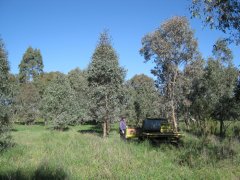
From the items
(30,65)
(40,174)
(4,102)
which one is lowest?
(40,174)

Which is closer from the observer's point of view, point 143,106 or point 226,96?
point 226,96

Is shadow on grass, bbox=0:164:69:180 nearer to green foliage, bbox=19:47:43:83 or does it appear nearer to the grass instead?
the grass

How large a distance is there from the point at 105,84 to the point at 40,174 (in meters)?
16.9

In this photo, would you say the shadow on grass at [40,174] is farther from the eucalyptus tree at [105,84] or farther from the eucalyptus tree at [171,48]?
the eucalyptus tree at [171,48]

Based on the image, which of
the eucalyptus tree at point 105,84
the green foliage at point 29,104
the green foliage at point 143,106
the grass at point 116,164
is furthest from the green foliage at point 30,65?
the grass at point 116,164

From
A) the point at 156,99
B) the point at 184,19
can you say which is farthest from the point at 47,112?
the point at 184,19

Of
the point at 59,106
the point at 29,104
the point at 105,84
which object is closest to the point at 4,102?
the point at 105,84

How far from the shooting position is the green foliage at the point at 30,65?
3386 inches

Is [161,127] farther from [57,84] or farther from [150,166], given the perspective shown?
[57,84]

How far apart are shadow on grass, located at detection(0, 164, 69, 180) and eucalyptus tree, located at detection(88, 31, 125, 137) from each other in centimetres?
1561

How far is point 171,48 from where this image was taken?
1406 inches

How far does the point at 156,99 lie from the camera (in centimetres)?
4231

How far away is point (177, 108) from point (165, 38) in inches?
374

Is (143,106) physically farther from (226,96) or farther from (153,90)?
(226,96)
